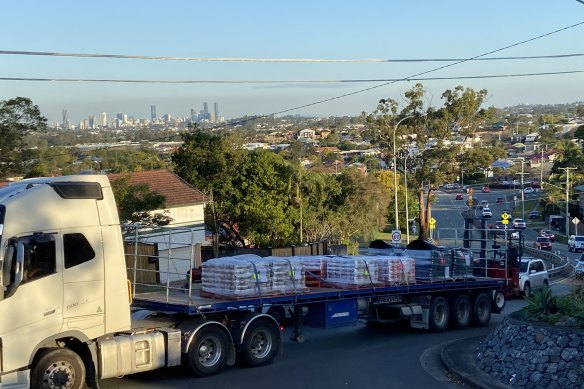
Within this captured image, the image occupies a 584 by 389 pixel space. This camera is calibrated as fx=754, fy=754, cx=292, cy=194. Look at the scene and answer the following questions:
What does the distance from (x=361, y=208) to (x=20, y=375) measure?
1750 inches

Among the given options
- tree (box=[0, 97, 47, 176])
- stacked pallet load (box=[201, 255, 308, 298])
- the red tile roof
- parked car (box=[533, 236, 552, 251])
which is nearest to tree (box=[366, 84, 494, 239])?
parked car (box=[533, 236, 552, 251])

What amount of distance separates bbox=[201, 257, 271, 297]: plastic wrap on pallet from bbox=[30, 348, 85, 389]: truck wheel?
347 cm

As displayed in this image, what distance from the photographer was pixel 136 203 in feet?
97.9

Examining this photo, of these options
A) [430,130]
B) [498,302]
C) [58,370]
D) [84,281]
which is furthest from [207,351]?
[430,130]

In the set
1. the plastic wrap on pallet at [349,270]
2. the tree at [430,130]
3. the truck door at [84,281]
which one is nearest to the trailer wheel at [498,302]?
the plastic wrap on pallet at [349,270]

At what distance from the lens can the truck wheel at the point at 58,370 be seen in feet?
37.3

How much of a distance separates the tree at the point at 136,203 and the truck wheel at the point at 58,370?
1746 cm

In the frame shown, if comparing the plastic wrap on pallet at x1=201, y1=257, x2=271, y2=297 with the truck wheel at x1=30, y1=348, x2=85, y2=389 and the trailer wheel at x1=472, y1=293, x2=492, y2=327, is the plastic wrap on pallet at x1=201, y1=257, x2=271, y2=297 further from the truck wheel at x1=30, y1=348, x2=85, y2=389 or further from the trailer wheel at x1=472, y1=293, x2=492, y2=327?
the trailer wheel at x1=472, y1=293, x2=492, y2=327

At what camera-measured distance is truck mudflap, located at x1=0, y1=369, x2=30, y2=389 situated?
1084 centimetres

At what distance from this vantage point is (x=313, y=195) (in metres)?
51.4

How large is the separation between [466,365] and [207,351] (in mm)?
4854

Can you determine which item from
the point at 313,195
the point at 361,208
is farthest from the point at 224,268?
the point at 361,208

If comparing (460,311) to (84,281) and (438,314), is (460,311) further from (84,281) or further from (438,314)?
(84,281)

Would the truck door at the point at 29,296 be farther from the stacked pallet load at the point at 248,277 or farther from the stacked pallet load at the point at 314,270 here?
the stacked pallet load at the point at 314,270
